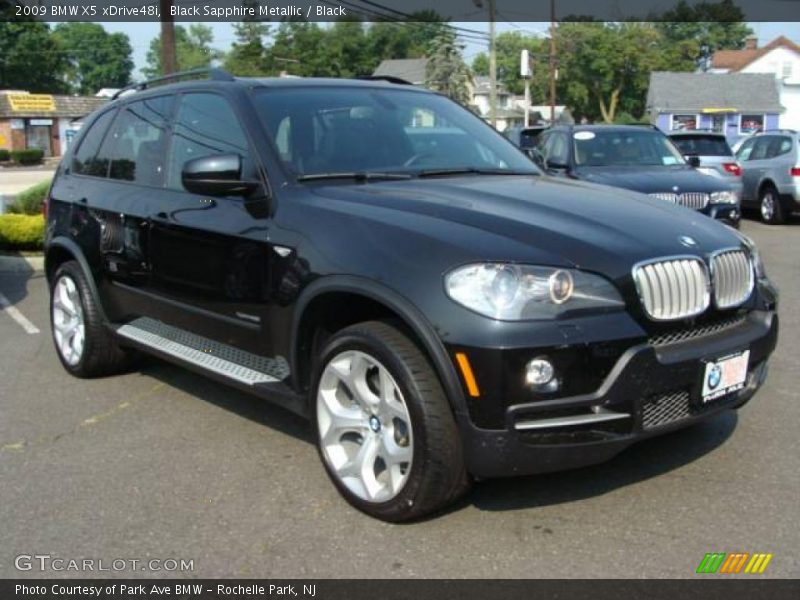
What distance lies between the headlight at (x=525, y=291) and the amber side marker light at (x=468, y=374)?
0.58ft

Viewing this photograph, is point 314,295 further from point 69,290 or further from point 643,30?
point 643,30

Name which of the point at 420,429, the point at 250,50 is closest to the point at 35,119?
the point at 250,50

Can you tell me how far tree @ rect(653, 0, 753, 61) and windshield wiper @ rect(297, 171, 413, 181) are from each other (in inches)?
3481

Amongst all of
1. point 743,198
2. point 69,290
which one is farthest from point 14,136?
point 69,290

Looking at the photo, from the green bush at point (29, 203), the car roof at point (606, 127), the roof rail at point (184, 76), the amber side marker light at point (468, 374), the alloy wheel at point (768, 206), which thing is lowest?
the alloy wheel at point (768, 206)

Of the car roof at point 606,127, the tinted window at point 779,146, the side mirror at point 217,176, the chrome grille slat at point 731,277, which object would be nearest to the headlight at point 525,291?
the chrome grille slat at point 731,277

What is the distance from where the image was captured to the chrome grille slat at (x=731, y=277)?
11.6ft

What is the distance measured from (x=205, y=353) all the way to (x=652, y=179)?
21.7 feet

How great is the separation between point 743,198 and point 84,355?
12956 mm

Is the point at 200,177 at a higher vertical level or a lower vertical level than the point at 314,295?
higher

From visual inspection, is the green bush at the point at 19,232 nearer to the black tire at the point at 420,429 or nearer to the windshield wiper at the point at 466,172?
the windshield wiper at the point at 466,172

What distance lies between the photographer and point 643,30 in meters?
84.0

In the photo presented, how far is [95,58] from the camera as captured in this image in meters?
118
